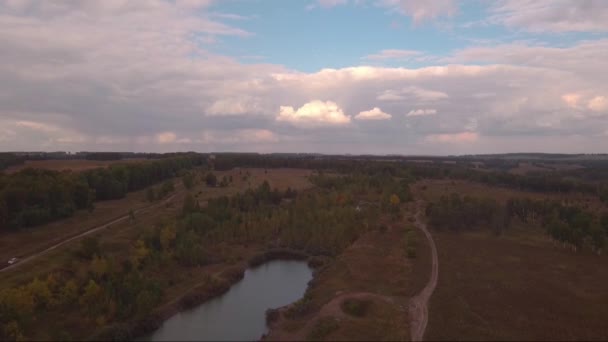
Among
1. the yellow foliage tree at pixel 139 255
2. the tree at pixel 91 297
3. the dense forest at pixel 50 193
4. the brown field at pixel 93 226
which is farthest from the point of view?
the dense forest at pixel 50 193

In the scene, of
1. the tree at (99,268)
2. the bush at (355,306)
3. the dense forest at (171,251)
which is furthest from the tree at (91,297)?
the bush at (355,306)

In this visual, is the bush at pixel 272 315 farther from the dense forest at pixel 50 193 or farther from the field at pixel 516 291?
the dense forest at pixel 50 193

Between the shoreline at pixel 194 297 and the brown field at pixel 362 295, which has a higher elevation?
the brown field at pixel 362 295

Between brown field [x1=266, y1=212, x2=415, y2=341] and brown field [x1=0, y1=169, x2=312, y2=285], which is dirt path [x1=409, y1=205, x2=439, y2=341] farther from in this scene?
brown field [x1=0, y1=169, x2=312, y2=285]

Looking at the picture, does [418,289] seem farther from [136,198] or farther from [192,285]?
[136,198]

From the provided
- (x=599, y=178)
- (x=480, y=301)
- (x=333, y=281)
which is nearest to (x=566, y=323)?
(x=480, y=301)

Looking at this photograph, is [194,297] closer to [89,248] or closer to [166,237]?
[166,237]

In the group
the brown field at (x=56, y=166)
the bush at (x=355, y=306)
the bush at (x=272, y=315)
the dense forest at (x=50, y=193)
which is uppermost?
the brown field at (x=56, y=166)

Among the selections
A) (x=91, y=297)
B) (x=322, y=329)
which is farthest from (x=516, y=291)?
(x=91, y=297)

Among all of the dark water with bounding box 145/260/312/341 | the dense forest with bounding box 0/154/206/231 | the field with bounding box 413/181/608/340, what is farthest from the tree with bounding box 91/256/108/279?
the field with bounding box 413/181/608/340
